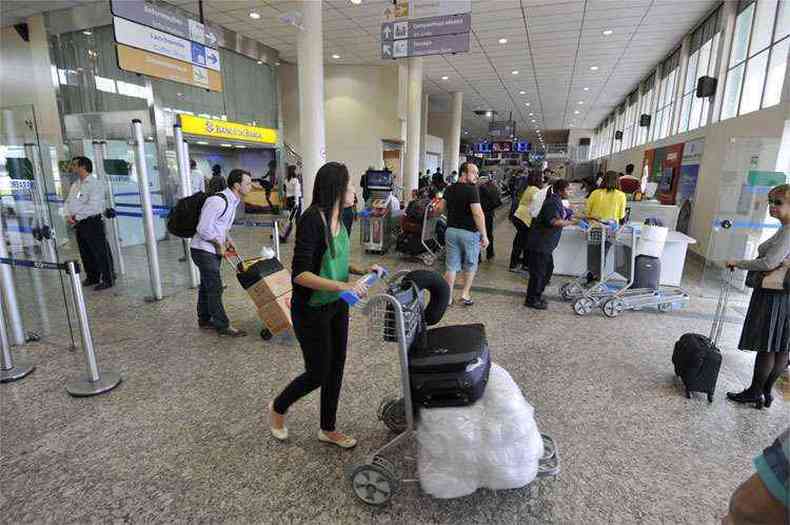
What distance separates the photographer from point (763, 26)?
21.7 ft

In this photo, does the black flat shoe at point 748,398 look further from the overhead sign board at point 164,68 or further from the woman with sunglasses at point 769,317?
the overhead sign board at point 164,68

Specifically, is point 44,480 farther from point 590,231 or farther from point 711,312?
point 711,312

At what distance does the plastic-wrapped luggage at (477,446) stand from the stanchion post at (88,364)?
7.94 ft

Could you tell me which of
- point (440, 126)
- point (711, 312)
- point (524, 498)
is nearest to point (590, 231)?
point (711, 312)

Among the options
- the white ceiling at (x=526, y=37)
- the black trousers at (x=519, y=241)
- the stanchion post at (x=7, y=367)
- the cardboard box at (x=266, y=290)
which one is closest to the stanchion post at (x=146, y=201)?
the stanchion post at (x=7, y=367)

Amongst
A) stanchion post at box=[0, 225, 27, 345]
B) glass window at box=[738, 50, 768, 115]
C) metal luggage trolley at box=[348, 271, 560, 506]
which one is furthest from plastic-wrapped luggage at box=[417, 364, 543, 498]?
glass window at box=[738, 50, 768, 115]

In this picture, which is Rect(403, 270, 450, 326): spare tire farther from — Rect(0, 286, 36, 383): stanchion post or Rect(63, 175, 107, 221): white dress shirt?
Rect(63, 175, 107, 221): white dress shirt

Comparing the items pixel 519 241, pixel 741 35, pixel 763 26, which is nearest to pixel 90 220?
pixel 519 241

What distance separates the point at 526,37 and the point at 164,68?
26.2 ft

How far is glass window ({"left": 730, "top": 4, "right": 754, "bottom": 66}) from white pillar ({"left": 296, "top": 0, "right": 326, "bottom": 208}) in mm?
7437

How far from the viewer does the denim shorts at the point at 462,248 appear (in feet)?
14.5

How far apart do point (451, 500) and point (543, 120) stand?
26.6 metres

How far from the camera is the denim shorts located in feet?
14.5

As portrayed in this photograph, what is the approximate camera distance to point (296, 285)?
1870 mm
